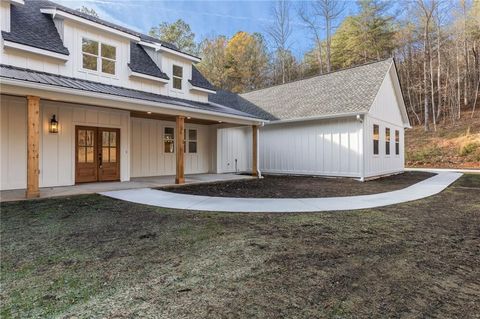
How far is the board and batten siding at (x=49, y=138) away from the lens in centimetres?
803

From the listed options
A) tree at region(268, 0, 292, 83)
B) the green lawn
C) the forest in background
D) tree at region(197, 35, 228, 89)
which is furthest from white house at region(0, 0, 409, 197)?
tree at region(268, 0, 292, 83)

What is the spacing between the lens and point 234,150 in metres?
15.7

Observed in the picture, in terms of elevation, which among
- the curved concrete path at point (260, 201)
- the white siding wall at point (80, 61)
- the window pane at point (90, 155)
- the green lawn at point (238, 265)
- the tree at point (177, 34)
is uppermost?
the tree at point (177, 34)

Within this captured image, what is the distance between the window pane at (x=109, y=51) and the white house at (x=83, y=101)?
0.11 ft

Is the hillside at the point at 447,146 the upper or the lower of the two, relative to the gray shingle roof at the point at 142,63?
lower

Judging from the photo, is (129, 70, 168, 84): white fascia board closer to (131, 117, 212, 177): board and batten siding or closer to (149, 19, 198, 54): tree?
(131, 117, 212, 177): board and batten siding

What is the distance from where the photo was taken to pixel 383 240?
3992mm

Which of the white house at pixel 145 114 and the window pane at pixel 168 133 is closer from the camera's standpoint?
the white house at pixel 145 114

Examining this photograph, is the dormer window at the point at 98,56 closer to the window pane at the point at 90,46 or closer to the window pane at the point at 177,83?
the window pane at the point at 90,46

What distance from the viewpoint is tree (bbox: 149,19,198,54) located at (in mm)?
27703

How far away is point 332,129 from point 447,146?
48.9ft

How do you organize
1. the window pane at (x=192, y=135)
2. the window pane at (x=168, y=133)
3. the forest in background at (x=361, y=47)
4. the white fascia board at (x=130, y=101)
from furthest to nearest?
the forest in background at (x=361, y=47) < the window pane at (x=192, y=135) < the window pane at (x=168, y=133) < the white fascia board at (x=130, y=101)

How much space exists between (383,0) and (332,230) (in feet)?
97.9

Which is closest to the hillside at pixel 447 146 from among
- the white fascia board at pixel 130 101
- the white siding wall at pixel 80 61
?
the white fascia board at pixel 130 101
